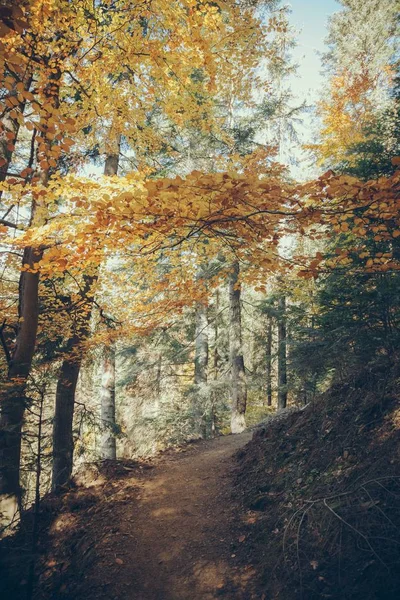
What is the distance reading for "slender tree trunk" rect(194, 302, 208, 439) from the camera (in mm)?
11250

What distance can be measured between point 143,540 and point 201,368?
26.2 feet

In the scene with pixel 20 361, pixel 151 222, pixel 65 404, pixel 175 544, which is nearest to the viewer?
pixel 151 222

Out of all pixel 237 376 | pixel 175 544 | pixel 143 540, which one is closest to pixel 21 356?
pixel 143 540

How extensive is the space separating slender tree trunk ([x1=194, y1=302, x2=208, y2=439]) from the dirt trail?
503cm

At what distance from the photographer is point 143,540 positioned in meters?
4.38

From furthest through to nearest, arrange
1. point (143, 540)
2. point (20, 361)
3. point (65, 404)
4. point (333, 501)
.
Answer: point (65, 404), point (20, 361), point (143, 540), point (333, 501)

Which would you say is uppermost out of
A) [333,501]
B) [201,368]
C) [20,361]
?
[20,361]

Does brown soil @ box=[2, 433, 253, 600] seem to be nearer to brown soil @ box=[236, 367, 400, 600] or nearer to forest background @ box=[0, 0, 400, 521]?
brown soil @ box=[236, 367, 400, 600]

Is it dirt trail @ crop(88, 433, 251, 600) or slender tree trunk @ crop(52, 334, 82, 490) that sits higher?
slender tree trunk @ crop(52, 334, 82, 490)

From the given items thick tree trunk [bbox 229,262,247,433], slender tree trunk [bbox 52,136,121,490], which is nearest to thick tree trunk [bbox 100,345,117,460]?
slender tree trunk [bbox 52,136,121,490]

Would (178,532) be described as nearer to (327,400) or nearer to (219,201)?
(327,400)

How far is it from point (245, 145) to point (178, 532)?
1240cm

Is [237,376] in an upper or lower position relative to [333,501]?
upper

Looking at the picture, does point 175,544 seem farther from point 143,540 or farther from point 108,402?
point 108,402
